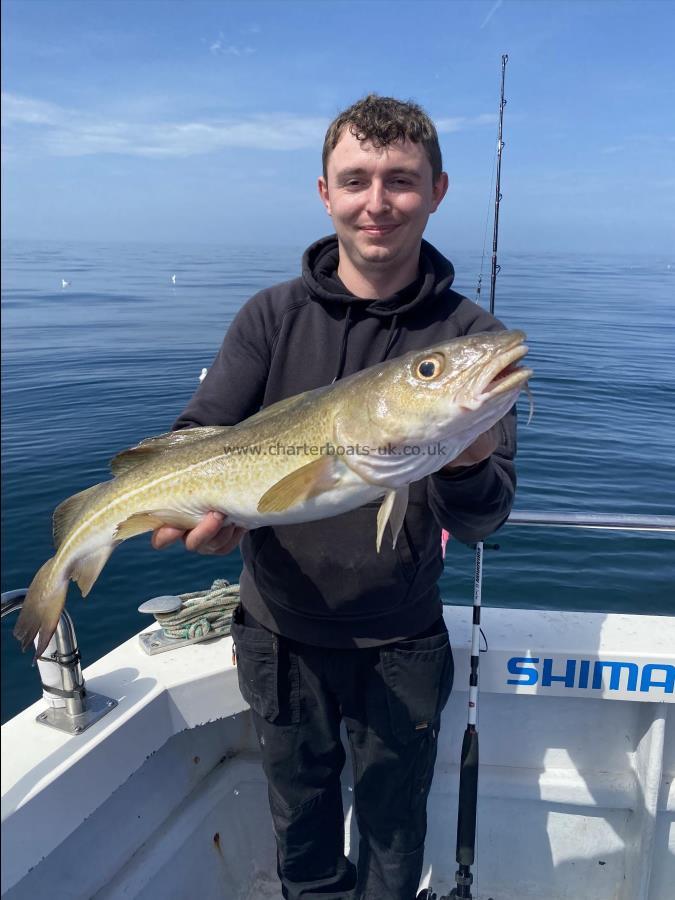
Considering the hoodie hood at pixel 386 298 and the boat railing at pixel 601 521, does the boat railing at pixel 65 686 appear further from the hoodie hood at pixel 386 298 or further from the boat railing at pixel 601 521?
the boat railing at pixel 601 521

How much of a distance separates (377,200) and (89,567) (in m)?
2.03

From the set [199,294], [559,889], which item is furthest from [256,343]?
[199,294]

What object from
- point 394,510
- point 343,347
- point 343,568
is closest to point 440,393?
point 394,510

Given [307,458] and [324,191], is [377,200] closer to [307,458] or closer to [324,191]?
[324,191]

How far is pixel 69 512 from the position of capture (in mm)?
2982

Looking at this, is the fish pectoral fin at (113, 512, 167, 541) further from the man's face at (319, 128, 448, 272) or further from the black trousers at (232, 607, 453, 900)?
the man's face at (319, 128, 448, 272)

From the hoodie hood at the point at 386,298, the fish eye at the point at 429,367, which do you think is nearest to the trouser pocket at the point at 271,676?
the fish eye at the point at 429,367

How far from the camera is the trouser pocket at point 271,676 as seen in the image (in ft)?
9.39

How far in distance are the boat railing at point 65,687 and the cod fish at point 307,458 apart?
18 centimetres

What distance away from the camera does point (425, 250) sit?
3.13 m

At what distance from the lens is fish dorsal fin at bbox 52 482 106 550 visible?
2.95 meters

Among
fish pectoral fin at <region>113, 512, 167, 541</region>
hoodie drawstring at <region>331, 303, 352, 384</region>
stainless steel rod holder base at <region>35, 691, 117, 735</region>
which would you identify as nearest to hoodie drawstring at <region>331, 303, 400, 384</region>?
hoodie drawstring at <region>331, 303, 352, 384</region>

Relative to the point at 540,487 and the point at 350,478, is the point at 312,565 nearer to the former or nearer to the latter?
the point at 350,478

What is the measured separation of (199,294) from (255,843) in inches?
1099
